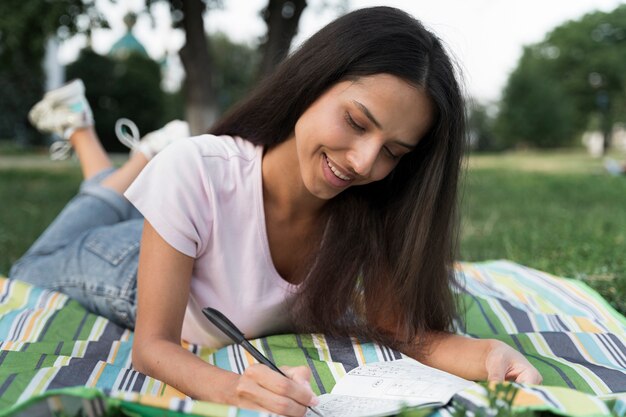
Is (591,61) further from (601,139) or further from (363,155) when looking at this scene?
(363,155)

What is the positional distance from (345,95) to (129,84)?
73.3ft

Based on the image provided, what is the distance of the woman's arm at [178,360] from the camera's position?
1.32 meters

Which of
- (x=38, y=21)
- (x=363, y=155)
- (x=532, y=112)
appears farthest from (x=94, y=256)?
(x=532, y=112)

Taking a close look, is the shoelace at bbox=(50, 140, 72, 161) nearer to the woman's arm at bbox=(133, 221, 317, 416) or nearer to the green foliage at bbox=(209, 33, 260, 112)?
the woman's arm at bbox=(133, 221, 317, 416)

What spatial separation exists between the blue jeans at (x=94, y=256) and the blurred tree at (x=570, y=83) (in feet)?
102

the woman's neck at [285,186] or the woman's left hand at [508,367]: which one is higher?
the woman's neck at [285,186]

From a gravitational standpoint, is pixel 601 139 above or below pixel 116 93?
below

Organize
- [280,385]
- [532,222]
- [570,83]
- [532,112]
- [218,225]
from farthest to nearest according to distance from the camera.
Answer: [570,83], [532,112], [532,222], [218,225], [280,385]

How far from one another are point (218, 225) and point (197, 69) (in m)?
5.81

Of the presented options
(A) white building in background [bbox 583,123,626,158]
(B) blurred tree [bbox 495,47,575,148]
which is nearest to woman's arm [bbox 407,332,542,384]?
(B) blurred tree [bbox 495,47,575,148]

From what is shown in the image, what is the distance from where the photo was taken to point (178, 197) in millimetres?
1797

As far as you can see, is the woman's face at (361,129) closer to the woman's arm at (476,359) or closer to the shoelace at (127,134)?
the woman's arm at (476,359)

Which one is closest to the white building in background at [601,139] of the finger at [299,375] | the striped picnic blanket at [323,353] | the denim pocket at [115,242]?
the striped picnic blanket at [323,353]

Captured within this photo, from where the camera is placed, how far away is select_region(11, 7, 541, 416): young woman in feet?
5.60
